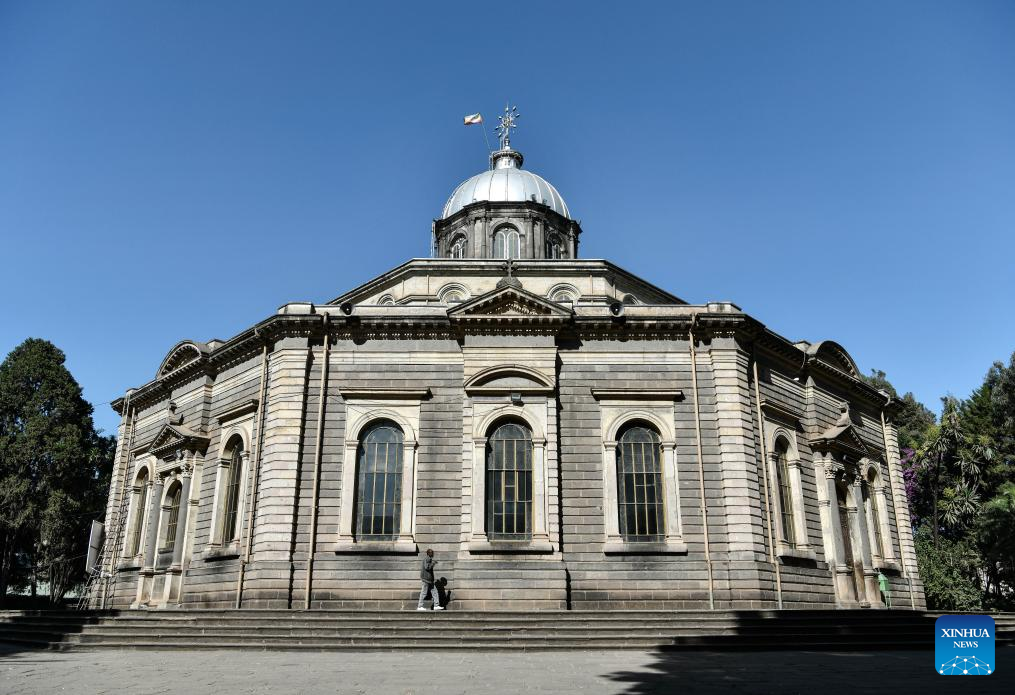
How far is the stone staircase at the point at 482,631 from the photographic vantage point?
15.4m

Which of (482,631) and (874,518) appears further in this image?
(874,518)

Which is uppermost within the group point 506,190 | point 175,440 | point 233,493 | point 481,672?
point 506,190

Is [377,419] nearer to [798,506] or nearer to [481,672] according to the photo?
[481,672]

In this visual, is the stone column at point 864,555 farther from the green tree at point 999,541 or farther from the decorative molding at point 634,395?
the green tree at point 999,541

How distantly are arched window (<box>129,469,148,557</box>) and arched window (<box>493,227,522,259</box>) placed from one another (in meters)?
15.1

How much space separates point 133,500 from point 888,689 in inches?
973

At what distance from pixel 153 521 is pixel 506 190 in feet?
60.3

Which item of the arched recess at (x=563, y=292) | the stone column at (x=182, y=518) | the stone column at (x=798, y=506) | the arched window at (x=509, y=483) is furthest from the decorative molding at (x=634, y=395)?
the stone column at (x=182, y=518)

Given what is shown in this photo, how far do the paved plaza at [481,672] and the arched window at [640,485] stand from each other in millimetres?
5821

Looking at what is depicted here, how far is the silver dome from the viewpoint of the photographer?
110 ft

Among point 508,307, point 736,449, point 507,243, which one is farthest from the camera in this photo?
point 507,243

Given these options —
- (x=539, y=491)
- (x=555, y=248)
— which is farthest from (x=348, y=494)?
(x=555, y=248)

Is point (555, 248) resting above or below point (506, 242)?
above

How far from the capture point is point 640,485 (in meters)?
21.1
